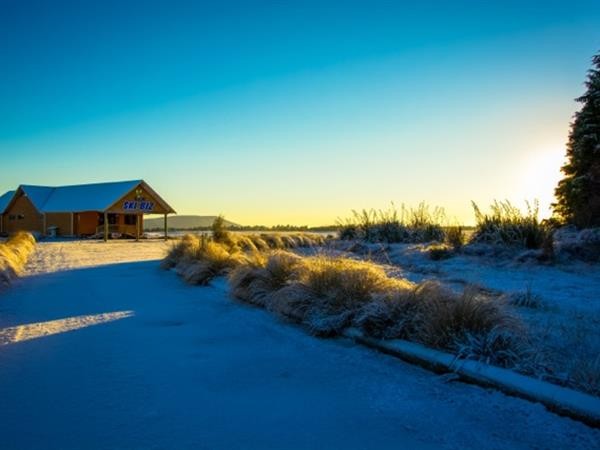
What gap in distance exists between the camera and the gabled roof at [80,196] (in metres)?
35.0

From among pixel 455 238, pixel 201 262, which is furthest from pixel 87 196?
pixel 455 238

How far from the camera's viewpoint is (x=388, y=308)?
4523 millimetres

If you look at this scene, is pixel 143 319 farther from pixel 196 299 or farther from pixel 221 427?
pixel 221 427

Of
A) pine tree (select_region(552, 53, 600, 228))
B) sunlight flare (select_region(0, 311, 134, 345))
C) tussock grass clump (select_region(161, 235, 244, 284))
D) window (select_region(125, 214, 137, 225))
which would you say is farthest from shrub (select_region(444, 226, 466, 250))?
window (select_region(125, 214, 137, 225))

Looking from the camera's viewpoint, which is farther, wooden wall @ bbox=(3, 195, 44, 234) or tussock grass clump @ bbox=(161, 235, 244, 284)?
wooden wall @ bbox=(3, 195, 44, 234)

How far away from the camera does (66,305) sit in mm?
6734

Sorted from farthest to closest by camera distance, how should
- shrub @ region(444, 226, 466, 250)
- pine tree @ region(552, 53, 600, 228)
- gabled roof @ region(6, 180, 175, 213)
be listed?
1. gabled roof @ region(6, 180, 175, 213)
2. pine tree @ region(552, 53, 600, 228)
3. shrub @ region(444, 226, 466, 250)

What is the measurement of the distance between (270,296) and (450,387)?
3225mm

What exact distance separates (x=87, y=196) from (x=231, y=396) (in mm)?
38103

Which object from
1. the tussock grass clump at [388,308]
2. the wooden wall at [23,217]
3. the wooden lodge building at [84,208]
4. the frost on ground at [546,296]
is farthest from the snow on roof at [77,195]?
the tussock grass clump at [388,308]

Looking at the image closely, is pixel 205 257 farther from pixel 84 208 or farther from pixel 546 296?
pixel 84 208

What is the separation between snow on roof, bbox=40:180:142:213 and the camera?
34822 millimetres

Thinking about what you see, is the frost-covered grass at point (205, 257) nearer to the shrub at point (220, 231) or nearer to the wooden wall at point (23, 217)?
the shrub at point (220, 231)

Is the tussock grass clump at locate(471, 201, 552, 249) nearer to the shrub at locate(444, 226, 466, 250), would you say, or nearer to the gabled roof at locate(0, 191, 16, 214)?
the shrub at locate(444, 226, 466, 250)
